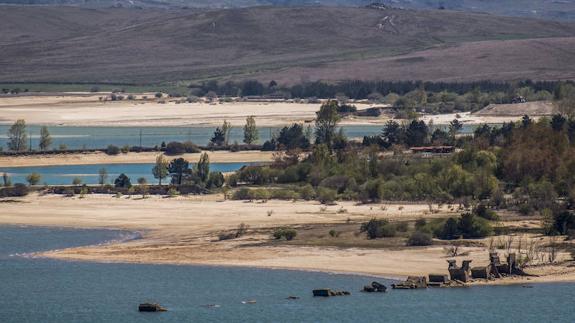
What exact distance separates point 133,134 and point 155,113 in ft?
65.3

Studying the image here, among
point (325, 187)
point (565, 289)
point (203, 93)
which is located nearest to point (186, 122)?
point (203, 93)

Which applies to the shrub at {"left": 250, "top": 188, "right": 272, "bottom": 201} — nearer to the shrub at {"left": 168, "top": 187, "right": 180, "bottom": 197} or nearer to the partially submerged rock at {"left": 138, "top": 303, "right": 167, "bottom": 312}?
the shrub at {"left": 168, "top": 187, "right": 180, "bottom": 197}

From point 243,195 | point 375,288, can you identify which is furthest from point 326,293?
point 243,195

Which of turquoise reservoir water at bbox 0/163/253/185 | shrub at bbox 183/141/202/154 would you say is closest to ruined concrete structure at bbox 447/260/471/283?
turquoise reservoir water at bbox 0/163/253/185

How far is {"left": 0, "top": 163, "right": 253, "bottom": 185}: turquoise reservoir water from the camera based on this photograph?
6631cm

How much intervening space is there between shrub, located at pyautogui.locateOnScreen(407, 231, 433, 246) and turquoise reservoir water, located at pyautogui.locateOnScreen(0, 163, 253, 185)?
909 inches

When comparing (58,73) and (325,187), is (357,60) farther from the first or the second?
(325,187)

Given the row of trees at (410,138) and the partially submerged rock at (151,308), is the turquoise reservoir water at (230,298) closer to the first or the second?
the partially submerged rock at (151,308)

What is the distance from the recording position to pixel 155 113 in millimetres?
118188

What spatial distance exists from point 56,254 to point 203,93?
10476 centimetres

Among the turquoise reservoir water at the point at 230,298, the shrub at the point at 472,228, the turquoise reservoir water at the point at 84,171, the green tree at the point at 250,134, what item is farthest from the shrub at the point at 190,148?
the turquoise reservoir water at the point at 230,298

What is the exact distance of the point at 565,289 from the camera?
37562 millimetres

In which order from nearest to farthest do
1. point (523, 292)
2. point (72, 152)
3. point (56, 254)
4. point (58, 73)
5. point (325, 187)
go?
point (523, 292)
point (56, 254)
point (325, 187)
point (72, 152)
point (58, 73)

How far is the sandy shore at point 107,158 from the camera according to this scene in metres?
76.5
